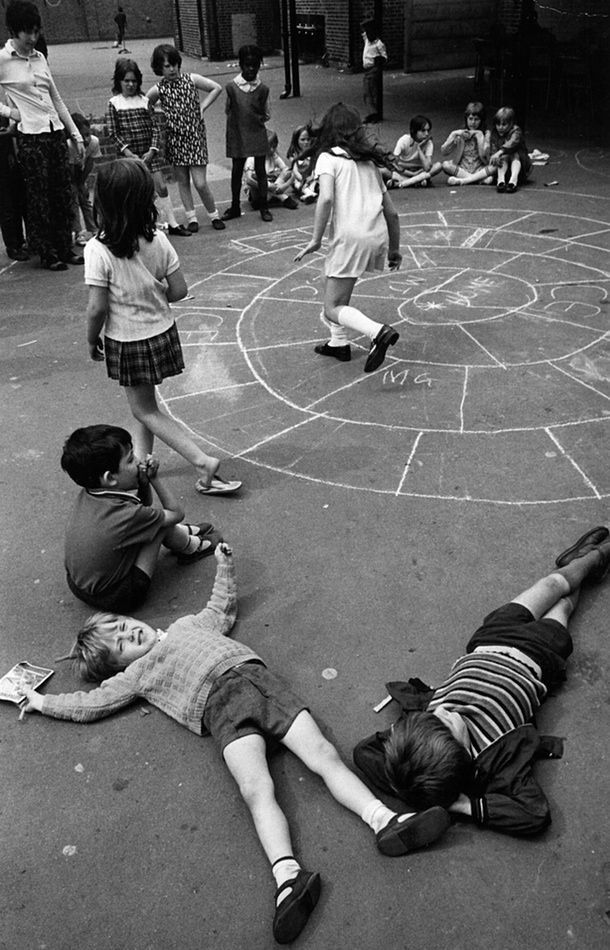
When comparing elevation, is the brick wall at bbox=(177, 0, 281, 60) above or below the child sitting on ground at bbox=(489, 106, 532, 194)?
above

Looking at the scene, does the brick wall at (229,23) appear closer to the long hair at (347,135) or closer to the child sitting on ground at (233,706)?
the long hair at (347,135)

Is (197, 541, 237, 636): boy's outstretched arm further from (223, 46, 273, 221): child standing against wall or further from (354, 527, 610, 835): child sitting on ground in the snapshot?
(223, 46, 273, 221): child standing against wall

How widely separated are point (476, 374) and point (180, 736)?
332 centimetres

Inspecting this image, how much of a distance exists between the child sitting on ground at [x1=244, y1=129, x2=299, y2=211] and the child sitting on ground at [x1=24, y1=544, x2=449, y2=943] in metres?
6.85

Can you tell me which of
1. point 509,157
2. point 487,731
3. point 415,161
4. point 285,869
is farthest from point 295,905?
point 415,161

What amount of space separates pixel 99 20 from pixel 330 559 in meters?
34.7

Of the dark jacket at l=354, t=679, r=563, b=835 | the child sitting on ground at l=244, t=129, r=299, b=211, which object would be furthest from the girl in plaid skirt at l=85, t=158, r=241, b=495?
the child sitting on ground at l=244, t=129, r=299, b=211

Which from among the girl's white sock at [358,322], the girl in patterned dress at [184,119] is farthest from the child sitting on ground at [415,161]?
the girl's white sock at [358,322]

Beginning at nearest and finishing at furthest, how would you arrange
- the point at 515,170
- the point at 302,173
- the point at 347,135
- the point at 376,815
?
the point at 376,815 → the point at 347,135 → the point at 515,170 → the point at 302,173

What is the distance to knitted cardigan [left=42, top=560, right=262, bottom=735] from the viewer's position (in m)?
2.97

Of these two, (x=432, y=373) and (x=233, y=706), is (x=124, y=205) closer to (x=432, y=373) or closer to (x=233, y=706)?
(x=233, y=706)

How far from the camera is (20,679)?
326 cm

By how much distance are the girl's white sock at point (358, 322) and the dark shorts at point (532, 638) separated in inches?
99.0

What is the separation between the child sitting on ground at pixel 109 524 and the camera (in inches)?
136
